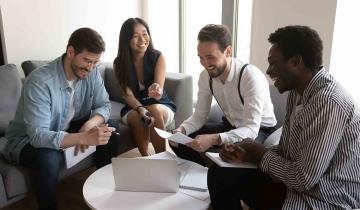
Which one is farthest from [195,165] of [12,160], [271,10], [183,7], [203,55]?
[183,7]

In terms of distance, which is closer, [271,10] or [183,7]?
[271,10]

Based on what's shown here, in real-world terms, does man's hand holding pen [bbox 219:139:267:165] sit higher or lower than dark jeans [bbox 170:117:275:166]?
higher

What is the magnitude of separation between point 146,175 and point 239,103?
69 centimetres

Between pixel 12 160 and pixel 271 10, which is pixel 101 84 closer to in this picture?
Answer: pixel 12 160

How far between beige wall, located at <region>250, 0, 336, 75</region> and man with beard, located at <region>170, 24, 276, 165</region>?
38.1 inches

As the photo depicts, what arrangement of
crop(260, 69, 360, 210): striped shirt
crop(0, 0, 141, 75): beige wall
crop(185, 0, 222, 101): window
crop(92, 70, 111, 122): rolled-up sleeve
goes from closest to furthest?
crop(260, 69, 360, 210): striped shirt → crop(92, 70, 111, 122): rolled-up sleeve → crop(0, 0, 141, 75): beige wall → crop(185, 0, 222, 101): window

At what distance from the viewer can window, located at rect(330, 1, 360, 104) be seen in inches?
103

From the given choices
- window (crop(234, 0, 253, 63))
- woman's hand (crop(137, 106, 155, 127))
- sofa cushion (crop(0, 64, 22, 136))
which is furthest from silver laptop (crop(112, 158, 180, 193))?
window (crop(234, 0, 253, 63))

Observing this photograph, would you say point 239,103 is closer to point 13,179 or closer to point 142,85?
point 142,85

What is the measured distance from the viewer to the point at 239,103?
76.4 inches

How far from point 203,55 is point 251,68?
0.28m

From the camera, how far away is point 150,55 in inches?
102

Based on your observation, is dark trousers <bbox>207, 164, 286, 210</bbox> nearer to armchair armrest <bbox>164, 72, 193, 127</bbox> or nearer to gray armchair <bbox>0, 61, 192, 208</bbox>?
gray armchair <bbox>0, 61, 192, 208</bbox>

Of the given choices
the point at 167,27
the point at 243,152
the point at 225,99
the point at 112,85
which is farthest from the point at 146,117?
the point at 167,27
